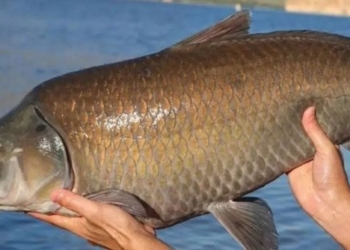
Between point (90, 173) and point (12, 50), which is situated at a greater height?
point (12, 50)

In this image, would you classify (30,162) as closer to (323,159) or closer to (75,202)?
(75,202)

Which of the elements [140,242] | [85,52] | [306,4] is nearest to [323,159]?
[140,242]

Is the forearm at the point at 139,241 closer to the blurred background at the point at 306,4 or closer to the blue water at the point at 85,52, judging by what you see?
the blue water at the point at 85,52

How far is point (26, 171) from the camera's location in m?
2.94

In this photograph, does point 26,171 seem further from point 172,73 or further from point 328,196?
point 328,196

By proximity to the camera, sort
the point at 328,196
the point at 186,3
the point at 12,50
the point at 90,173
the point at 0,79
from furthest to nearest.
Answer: the point at 186,3, the point at 12,50, the point at 0,79, the point at 328,196, the point at 90,173

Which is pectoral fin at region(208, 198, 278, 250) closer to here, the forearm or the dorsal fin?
the forearm

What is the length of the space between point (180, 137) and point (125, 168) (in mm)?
172

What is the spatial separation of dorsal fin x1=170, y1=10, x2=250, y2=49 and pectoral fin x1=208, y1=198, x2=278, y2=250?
0.45 meters

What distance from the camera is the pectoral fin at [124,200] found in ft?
9.33

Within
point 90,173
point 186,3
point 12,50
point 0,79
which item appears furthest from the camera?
point 186,3

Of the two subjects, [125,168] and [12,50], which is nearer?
[125,168]

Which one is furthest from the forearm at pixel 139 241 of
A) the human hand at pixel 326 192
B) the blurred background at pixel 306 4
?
the blurred background at pixel 306 4

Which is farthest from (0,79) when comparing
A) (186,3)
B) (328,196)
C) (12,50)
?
(186,3)
